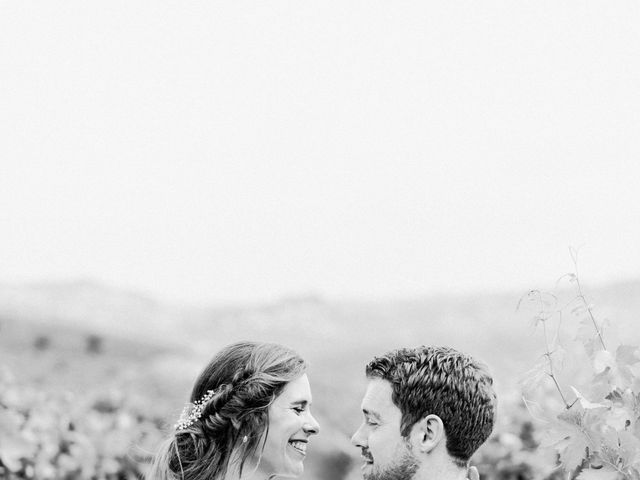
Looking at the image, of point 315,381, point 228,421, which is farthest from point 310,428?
point 315,381

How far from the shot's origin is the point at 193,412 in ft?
11.6

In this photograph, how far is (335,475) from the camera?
18.5 feet

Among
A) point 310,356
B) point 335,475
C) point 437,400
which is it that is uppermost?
point 310,356

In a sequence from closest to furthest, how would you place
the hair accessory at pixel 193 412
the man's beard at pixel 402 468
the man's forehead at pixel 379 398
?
the man's beard at pixel 402 468, the man's forehead at pixel 379 398, the hair accessory at pixel 193 412

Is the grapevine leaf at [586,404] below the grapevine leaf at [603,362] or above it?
below

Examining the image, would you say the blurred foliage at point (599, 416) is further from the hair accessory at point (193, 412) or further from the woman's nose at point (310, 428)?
the hair accessory at point (193, 412)

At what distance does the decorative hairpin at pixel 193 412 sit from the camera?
351 cm

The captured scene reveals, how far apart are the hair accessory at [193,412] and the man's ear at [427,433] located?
1009 mm

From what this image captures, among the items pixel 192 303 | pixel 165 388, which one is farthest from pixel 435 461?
pixel 192 303

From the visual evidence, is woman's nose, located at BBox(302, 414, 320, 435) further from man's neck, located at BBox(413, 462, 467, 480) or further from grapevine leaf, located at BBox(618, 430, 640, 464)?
grapevine leaf, located at BBox(618, 430, 640, 464)

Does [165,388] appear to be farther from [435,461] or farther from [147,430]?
[435,461]

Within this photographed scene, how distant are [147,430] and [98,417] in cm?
32

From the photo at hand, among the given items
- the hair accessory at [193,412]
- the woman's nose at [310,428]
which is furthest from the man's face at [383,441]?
the hair accessory at [193,412]

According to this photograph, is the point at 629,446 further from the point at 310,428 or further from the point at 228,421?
the point at 228,421
